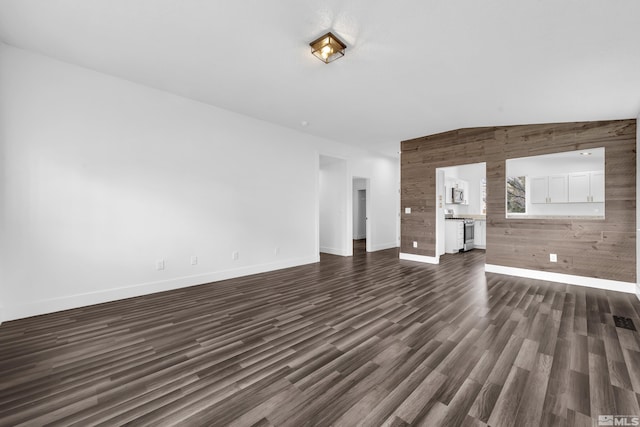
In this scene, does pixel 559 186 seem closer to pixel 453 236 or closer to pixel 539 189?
pixel 539 189

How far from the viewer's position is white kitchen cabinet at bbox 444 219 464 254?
23.2 ft

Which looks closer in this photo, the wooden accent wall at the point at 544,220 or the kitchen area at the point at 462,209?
the wooden accent wall at the point at 544,220

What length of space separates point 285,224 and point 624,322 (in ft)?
15.9

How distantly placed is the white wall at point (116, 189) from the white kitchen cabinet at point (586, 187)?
709 centimetres

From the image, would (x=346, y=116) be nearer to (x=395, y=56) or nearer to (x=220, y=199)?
(x=395, y=56)

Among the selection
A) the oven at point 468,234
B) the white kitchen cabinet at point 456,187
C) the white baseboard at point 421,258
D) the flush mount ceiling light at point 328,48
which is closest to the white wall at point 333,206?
the white baseboard at point 421,258

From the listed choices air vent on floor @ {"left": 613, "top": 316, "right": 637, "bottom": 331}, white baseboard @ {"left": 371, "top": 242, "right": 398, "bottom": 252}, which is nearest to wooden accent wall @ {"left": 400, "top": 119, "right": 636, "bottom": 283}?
air vent on floor @ {"left": 613, "top": 316, "right": 637, "bottom": 331}

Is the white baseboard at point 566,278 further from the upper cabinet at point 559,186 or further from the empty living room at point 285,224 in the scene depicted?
the upper cabinet at point 559,186

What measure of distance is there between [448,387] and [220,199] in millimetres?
3971

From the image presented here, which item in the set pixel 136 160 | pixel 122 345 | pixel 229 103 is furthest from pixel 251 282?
pixel 229 103

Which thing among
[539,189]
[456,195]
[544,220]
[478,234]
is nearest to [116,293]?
[544,220]

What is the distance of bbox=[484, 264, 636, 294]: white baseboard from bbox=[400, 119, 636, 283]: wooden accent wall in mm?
66

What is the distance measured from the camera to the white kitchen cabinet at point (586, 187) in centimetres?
594

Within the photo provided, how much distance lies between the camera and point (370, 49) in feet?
8.46
